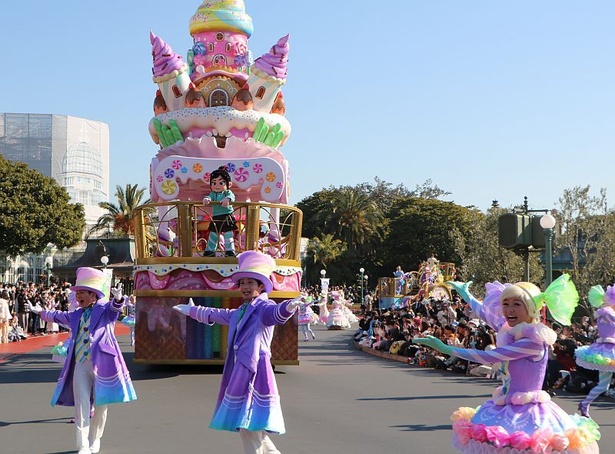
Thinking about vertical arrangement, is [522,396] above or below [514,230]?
below

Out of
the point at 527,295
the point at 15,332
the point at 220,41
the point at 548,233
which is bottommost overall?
the point at 15,332

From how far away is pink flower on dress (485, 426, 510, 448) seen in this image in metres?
5.85

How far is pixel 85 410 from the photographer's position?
353 inches

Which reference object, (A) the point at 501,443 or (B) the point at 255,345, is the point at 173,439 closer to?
(B) the point at 255,345

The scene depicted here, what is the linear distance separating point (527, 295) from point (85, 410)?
183 inches

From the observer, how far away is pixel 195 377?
16188 millimetres

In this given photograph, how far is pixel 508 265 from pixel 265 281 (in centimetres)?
3691

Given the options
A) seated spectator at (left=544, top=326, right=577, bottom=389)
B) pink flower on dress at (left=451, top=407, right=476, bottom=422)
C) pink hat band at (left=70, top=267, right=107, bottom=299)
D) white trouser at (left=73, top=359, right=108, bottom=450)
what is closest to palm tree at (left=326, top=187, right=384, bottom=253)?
seated spectator at (left=544, top=326, right=577, bottom=389)

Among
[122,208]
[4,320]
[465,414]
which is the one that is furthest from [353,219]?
[465,414]

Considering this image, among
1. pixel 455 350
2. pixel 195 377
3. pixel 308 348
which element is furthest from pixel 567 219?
pixel 455 350

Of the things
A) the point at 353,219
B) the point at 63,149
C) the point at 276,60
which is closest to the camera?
the point at 276,60

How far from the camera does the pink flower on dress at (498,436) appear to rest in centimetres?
585

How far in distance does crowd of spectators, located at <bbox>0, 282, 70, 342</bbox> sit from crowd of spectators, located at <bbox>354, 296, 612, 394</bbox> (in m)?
10.3

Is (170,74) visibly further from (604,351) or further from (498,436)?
(498,436)
